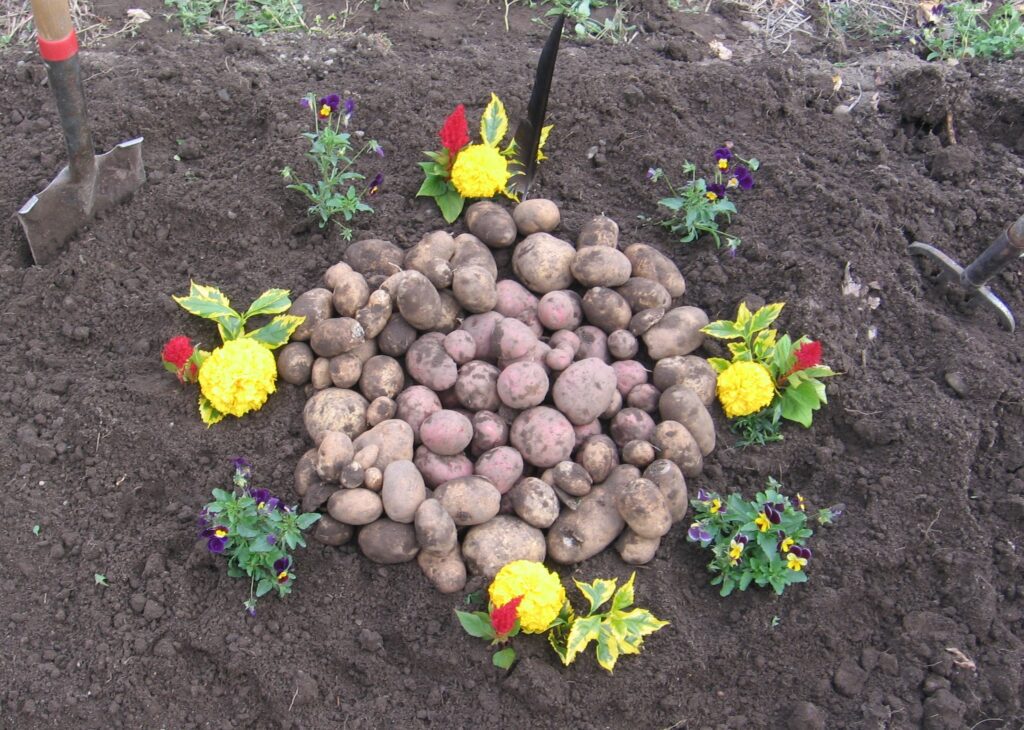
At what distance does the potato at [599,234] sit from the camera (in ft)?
11.2

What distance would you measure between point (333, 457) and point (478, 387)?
550mm

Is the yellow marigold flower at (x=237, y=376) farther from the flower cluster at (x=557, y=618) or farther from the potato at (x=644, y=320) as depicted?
the potato at (x=644, y=320)

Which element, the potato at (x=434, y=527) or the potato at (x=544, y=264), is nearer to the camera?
the potato at (x=434, y=527)

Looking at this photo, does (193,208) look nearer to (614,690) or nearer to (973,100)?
(614,690)

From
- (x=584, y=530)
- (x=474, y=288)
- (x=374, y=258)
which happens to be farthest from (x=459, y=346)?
(x=584, y=530)

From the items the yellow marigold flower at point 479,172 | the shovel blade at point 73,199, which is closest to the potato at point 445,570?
the yellow marigold flower at point 479,172

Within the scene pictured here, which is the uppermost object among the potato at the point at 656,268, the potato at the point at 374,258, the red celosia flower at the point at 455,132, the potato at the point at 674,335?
the red celosia flower at the point at 455,132

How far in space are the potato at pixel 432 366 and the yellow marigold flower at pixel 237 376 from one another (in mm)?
515

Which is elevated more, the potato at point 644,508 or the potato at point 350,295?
the potato at point 350,295

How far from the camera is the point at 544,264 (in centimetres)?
328

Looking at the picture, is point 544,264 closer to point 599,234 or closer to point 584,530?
point 599,234

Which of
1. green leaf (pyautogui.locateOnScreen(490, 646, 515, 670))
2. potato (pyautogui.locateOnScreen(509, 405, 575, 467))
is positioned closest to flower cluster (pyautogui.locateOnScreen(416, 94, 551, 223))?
potato (pyautogui.locateOnScreen(509, 405, 575, 467))

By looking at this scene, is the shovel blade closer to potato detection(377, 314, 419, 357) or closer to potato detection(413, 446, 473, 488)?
potato detection(377, 314, 419, 357)

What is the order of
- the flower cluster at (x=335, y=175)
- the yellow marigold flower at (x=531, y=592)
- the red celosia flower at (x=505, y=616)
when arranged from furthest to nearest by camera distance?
the flower cluster at (x=335, y=175) → the yellow marigold flower at (x=531, y=592) → the red celosia flower at (x=505, y=616)
